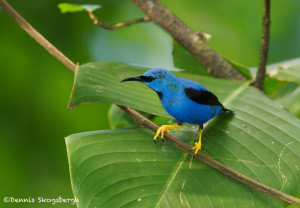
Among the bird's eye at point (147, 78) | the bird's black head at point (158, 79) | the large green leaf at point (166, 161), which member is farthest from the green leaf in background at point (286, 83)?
the bird's eye at point (147, 78)

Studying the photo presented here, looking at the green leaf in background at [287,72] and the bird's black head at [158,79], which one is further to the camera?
the green leaf in background at [287,72]

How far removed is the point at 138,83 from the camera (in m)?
2.21

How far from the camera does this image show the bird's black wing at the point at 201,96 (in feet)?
7.11

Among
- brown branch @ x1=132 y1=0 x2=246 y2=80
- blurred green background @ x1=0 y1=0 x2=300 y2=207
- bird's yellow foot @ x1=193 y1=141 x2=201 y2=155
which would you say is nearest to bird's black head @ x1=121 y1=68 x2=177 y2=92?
bird's yellow foot @ x1=193 y1=141 x2=201 y2=155

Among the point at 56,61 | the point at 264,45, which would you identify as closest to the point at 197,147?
the point at 264,45

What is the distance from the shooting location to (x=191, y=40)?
2557 mm

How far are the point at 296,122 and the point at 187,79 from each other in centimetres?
66

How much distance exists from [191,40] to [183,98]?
55 cm

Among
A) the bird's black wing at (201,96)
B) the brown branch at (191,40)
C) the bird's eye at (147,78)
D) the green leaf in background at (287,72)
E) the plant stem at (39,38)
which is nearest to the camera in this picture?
the plant stem at (39,38)

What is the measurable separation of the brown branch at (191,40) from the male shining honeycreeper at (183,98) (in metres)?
0.40

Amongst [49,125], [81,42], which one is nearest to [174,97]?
[49,125]

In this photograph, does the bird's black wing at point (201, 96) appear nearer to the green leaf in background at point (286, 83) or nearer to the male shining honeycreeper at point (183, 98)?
the male shining honeycreeper at point (183, 98)

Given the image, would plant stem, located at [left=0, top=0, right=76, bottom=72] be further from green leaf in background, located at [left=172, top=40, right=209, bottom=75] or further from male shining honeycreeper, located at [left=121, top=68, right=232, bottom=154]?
green leaf in background, located at [left=172, top=40, right=209, bottom=75]

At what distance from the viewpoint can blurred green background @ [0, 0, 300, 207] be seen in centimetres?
393
